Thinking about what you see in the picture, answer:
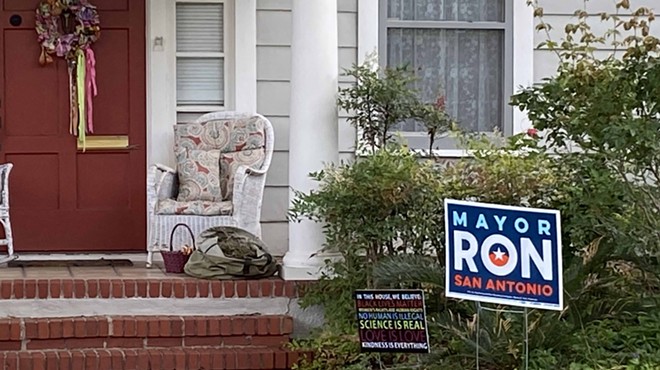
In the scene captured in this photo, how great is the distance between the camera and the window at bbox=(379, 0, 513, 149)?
6820mm

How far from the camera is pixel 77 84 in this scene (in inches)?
260

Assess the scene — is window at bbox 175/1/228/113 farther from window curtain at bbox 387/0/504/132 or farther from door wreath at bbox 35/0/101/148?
window curtain at bbox 387/0/504/132

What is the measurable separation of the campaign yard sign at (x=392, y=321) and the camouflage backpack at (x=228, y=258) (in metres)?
1.69

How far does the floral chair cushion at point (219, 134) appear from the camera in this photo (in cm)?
640

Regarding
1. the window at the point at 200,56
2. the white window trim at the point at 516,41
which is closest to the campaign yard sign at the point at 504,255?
the white window trim at the point at 516,41

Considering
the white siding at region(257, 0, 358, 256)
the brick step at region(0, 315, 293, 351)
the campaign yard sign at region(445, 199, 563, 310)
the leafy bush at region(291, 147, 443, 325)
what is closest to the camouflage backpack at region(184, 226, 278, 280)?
the brick step at region(0, 315, 293, 351)

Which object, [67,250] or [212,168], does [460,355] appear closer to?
[212,168]

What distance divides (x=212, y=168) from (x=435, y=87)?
1.61 m

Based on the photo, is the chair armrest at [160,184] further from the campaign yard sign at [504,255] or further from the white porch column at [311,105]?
the campaign yard sign at [504,255]

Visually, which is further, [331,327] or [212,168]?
[212,168]

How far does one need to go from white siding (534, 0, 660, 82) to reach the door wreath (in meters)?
2.87

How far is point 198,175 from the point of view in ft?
20.7

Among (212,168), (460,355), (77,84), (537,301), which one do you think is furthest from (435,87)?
(537,301)

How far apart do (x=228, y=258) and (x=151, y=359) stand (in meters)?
0.70
